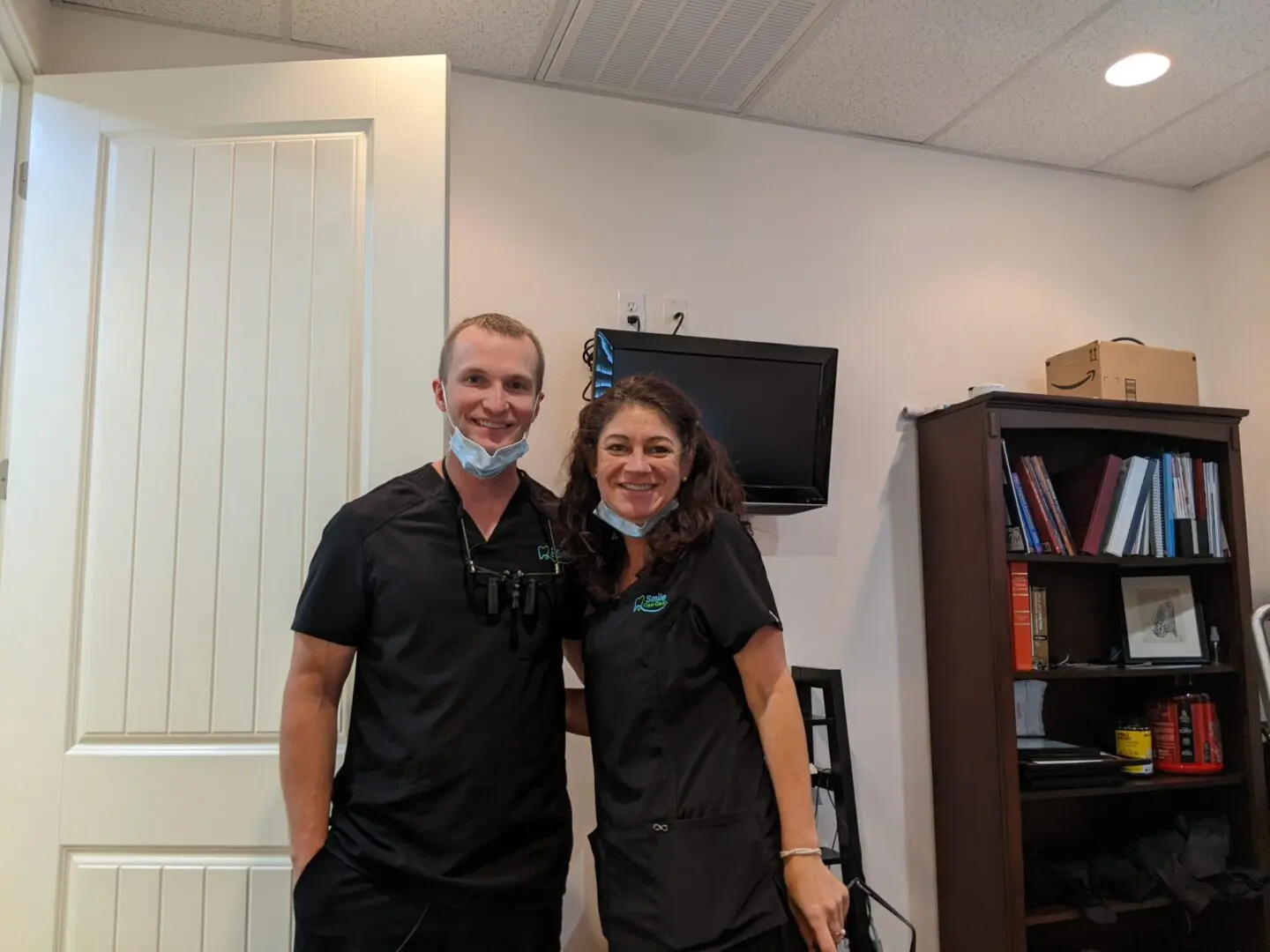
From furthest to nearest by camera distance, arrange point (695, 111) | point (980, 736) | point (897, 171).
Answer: point (897, 171), point (695, 111), point (980, 736)

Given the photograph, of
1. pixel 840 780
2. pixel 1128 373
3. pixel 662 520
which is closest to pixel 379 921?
pixel 662 520

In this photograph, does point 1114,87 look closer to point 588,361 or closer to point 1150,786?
point 588,361

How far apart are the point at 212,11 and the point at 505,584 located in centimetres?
168

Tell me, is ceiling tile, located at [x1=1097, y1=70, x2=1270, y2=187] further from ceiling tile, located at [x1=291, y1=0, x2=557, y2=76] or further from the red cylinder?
ceiling tile, located at [x1=291, y1=0, x2=557, y2=76]

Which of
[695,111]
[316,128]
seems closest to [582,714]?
[316,128]

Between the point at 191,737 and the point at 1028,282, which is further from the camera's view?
the point at 1028,282

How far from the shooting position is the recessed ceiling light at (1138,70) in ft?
7.40

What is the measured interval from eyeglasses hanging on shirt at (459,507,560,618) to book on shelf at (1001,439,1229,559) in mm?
1613

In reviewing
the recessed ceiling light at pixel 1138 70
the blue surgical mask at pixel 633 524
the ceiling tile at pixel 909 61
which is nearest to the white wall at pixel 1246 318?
the recessed ceiling light at pixel 1138 70

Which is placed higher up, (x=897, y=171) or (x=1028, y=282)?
(x=897, y=171)

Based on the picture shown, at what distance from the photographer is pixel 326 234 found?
1.62m

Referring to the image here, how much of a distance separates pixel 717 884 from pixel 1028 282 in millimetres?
2371

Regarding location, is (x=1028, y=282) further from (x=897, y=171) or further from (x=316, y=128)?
(x=316, y=128)

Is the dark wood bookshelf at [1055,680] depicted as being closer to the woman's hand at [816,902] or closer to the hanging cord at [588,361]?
the hanging cord at [588,361]
